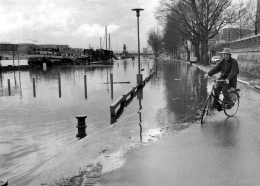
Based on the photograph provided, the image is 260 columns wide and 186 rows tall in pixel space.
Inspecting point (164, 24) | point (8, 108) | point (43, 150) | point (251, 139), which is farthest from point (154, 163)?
point (164, 24)

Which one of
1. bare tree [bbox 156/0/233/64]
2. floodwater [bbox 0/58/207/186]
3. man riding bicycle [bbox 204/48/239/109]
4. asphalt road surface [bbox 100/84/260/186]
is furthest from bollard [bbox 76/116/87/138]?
bare tree [bbox 156/0/233/64]

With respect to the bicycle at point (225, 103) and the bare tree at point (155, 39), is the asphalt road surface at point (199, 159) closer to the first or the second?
the bicycle at point (225, 103)

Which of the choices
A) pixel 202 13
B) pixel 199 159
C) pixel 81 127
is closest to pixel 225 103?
pixel 199 159

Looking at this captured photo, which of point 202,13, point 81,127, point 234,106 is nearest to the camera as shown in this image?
point 81,127

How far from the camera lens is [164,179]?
435 cm

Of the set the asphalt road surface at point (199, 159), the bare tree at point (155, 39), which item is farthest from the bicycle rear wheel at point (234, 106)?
the bare tree at point (155, 39)

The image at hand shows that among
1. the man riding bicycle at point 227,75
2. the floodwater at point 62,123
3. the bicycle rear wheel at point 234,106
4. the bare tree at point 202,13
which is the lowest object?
the floodwater at point 62,123

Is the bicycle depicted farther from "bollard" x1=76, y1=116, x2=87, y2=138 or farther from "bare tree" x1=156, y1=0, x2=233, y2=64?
"bare tree" x1=156, y1=0, x2=233, y2=64

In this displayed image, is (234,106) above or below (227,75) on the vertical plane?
below

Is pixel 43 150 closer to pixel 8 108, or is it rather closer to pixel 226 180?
pixel 226 180

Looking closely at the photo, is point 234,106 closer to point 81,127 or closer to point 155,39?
point 81,127

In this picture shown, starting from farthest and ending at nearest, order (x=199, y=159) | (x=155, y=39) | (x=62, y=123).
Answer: (x=155, y=39) → (x=62, y=123) → (x=199, y=159)

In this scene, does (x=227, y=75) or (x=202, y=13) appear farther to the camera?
(x=202, y=13)

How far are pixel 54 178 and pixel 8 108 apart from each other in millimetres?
9267
